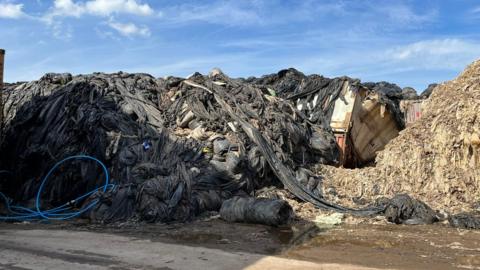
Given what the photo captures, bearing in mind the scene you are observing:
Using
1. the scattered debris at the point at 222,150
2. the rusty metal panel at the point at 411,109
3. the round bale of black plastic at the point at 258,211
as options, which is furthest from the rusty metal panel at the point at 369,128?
the round bale of black plastic at the point at 258,211

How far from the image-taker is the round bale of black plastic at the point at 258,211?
9.30 m

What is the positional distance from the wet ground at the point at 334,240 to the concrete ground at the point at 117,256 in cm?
37

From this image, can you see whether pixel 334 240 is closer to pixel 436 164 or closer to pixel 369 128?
pixel 436 164

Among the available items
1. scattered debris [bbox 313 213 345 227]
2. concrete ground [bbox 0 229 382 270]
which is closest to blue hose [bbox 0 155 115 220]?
concrete ground [bbox 0 229 382 270]

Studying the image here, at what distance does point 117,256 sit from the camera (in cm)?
673

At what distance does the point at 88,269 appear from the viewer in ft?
19.6

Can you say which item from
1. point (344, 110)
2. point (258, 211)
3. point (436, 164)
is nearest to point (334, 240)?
point (258, 211)

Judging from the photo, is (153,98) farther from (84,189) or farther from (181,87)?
(84,189)

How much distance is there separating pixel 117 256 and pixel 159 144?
5425 mm

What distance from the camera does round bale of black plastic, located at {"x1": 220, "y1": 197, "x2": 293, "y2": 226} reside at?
9297 millimetres

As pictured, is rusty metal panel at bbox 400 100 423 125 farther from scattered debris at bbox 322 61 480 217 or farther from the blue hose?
the blue hose

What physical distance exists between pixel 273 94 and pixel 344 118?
2.30m

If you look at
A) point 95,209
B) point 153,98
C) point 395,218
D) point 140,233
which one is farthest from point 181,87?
point 395,218

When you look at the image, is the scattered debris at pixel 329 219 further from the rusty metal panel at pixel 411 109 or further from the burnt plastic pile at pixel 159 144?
the rusty metal panel at pixel 411 109
